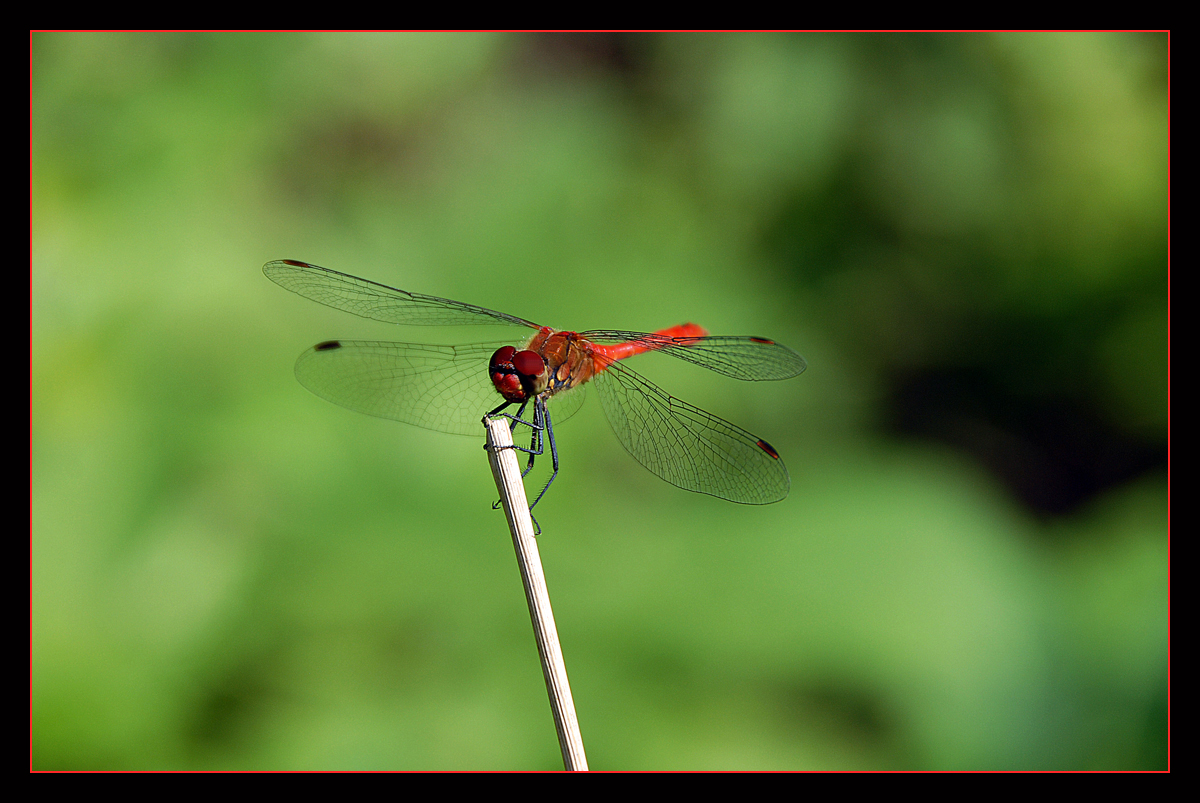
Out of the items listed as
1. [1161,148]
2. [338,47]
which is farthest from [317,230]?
[1161,148]

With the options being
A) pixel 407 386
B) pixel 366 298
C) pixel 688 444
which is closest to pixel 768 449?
pixel 688 444

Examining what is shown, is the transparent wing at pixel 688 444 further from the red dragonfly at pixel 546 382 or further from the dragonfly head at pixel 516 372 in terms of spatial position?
the dragonfly head at pixel 516 372

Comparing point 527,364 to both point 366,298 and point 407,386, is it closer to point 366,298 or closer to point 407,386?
point 407,386

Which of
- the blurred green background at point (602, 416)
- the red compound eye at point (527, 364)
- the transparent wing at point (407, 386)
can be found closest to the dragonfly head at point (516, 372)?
the red compound eye at point (527, 364)

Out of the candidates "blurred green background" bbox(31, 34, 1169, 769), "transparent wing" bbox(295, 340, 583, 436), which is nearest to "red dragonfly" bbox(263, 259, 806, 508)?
"transparent wing" bbox(295, 340, 583, 436)

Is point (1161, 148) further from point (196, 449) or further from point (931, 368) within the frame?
point (196, 449)
